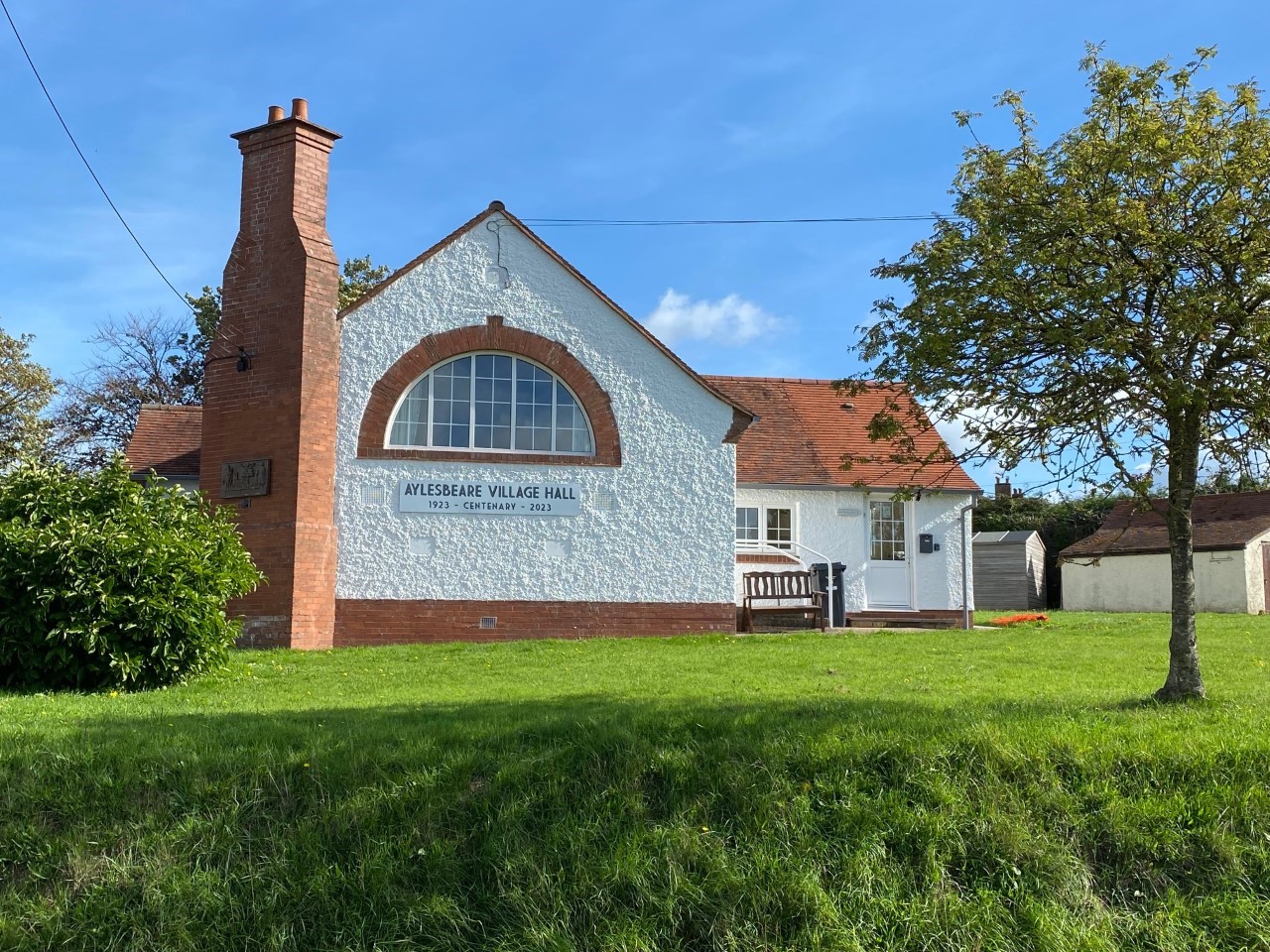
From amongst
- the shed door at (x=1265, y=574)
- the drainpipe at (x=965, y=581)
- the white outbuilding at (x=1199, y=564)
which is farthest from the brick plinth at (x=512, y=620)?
the shed door at (x=1265, y=574)

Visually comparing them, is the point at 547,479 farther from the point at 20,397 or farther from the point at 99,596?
the point at 20,397

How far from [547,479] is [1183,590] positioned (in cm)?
1030

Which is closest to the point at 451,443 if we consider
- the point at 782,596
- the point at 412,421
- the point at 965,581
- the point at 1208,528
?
the point at 412,421

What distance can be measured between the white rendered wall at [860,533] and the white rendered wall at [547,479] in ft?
10.3

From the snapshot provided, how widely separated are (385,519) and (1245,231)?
40.3 feet

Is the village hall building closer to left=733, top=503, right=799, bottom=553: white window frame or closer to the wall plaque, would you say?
the wall plaque

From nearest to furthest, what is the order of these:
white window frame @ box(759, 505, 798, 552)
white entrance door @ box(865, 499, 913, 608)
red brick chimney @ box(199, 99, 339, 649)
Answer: red brick chimney @ box(199, 99, 339, 649) < white window frame @ box(759, 505, 798, 552) < white entrance door @ box(865, 499, 913, 608)

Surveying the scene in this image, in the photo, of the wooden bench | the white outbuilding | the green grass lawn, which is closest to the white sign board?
the wooden bench

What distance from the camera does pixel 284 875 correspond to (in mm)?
6340

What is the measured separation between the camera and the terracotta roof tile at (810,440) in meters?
20.7

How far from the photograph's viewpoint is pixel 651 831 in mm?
6441

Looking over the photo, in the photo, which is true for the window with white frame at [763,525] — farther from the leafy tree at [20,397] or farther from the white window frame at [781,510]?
the leafy tree at [20,397]

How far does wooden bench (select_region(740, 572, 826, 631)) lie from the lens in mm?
18406

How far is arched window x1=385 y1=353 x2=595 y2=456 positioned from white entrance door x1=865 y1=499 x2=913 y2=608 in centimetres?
658
